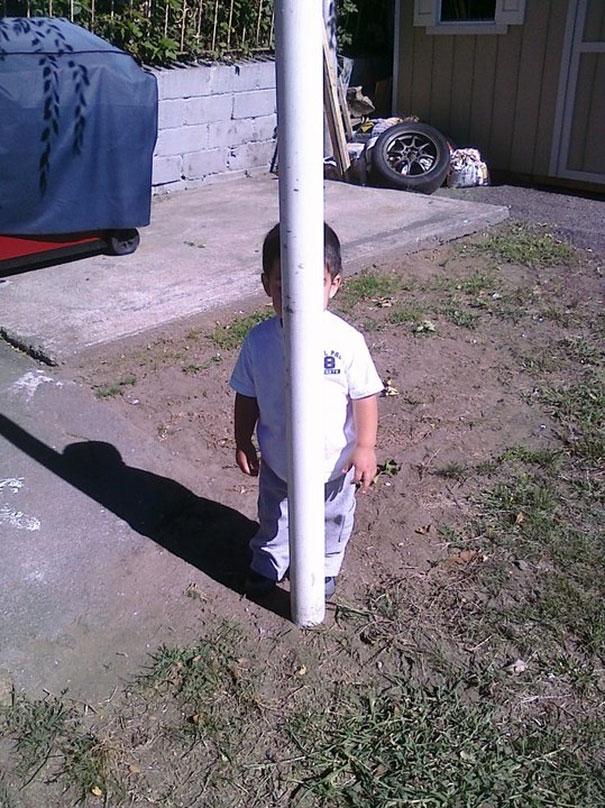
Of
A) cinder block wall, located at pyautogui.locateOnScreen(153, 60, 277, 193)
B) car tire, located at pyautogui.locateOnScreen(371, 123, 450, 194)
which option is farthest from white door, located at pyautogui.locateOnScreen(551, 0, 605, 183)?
cinder block wall, located at pyautogui.locateOnScreen(153, 60, 277, 193)

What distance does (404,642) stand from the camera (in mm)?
2531

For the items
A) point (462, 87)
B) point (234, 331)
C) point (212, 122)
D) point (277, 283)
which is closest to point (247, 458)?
point (277, 283)

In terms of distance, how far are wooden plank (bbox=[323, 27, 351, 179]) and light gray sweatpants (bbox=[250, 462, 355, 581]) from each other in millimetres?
6721

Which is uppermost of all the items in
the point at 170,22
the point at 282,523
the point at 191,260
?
the point at 170,22

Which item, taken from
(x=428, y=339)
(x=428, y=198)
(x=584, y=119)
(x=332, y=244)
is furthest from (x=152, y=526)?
(x=584, y=119)

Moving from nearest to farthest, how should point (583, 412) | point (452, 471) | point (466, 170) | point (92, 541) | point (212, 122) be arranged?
1. point (92, 541)
2. point (452, 471)
3. point (583, 412)
4. point (212, 122)
5. point (466, 170)

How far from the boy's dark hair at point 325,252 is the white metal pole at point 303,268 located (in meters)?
0.19

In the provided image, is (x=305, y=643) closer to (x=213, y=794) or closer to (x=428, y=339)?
(x=213, y=794)

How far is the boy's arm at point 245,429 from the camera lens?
2602 mm

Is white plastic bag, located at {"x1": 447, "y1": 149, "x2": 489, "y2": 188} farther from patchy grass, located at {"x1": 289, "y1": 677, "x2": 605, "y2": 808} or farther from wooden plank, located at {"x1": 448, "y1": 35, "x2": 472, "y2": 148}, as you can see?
patchy grass, located at {"x1": 289, "y1": 677, "x2": 605, "y2": 808}

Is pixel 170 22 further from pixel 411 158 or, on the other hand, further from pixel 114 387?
pixel 114 387

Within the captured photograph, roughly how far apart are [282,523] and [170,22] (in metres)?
6.86

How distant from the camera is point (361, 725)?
7.29 ft

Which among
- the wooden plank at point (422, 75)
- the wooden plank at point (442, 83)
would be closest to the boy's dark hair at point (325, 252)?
the wooden plank at point (442, 83)
